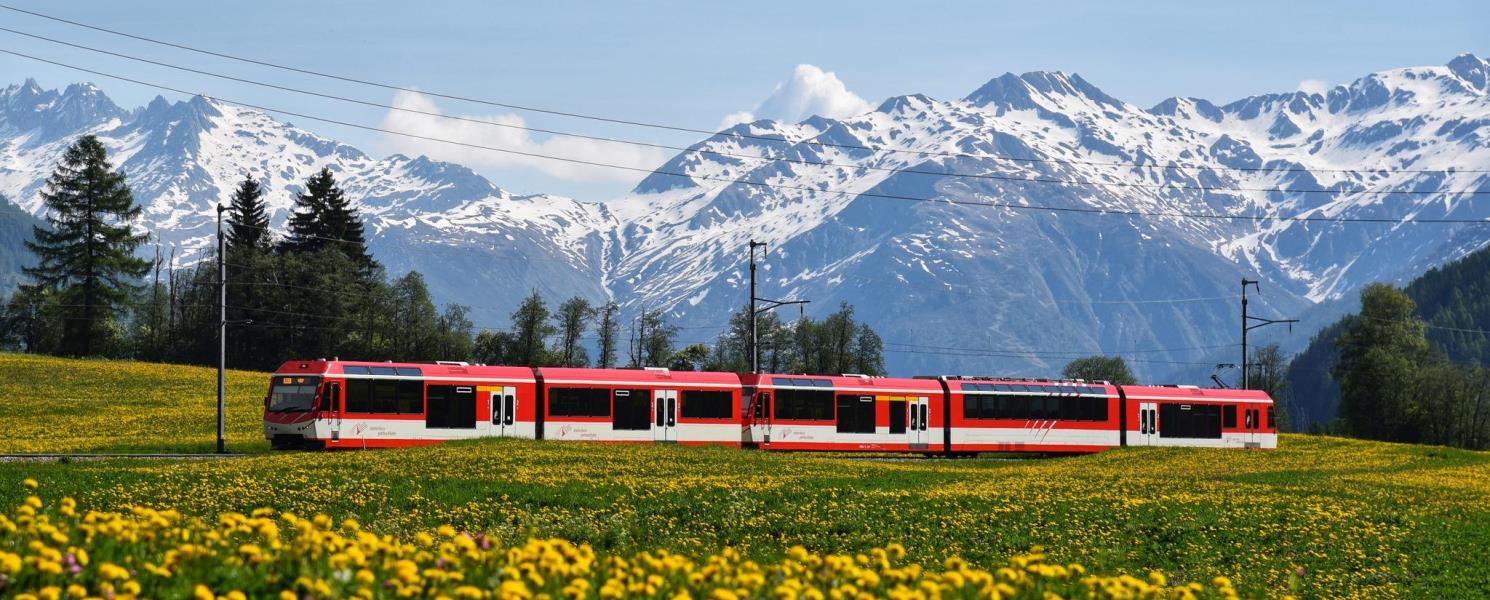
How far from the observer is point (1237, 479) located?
1702 inches

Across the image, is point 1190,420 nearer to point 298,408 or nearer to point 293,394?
point 298,408

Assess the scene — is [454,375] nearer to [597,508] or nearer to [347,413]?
[347,413]

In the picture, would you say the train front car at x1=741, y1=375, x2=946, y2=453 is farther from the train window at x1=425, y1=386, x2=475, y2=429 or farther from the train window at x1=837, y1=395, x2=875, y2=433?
the train window at x1=425, y1=386, x2=475, y2=429

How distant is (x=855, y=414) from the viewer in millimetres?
60594

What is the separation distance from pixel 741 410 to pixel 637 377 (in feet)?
15.7

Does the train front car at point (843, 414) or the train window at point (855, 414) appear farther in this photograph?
the train window at point (855, 414)

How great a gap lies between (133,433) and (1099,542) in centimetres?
4770

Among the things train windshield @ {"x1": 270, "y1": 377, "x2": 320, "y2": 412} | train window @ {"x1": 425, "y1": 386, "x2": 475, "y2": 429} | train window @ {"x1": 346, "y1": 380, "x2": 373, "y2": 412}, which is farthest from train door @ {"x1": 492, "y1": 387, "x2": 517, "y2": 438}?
train windshield @ {"x1": 270, "y1": 377, "x2": 320, "y2": 412}

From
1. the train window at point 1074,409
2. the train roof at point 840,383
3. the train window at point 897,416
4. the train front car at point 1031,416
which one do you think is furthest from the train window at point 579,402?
the train window at point 1074,409

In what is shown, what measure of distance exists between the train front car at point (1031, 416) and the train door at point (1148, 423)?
4.41 feet

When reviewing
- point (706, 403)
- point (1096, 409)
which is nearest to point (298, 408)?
point (706, 403)

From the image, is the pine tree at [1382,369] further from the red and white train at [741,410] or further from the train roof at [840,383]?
the train roof at [840,383]

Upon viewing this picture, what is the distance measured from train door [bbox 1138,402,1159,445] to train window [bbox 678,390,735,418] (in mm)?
21552

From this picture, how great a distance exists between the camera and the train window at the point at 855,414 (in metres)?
60.3
